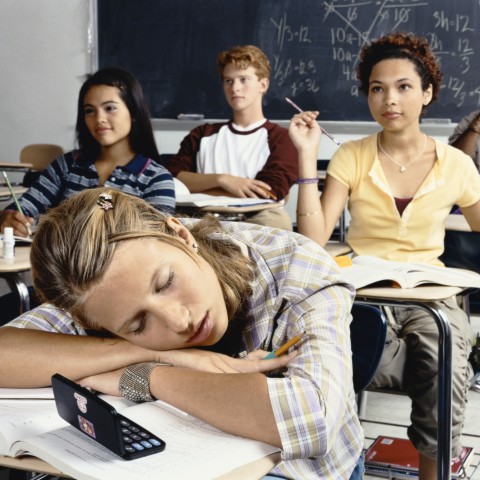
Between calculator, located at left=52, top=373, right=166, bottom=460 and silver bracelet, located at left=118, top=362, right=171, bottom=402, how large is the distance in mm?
153

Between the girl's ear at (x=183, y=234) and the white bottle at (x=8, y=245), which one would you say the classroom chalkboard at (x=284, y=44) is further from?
the girl's ear at (x=183, y=234)

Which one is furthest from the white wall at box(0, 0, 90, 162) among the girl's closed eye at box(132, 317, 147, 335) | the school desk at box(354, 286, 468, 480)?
the girl's closed eye at box(132, 317, 147, 335)

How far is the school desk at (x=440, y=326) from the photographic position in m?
1.86


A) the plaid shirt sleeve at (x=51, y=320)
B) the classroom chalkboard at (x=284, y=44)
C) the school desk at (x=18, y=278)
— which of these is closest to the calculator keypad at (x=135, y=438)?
the plaid shirt sleeve at (x=51, y=320)

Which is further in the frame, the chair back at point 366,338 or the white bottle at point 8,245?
the white bottle at point 8,245

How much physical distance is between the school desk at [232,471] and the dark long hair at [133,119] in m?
2.28

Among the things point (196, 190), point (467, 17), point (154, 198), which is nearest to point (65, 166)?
point (154, 198)

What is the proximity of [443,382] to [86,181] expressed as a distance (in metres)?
1.64

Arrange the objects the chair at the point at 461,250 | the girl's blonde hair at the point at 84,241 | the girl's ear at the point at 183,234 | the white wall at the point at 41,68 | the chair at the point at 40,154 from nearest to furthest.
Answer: the girl's blonde hair at the point at 84,241 → the girl's ear at the point at 183,234 → the chair at the point at 461,250 → the chair at the point at 40,154 → the white wall at the point at 41,68

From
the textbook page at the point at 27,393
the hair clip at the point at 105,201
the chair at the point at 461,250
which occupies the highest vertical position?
the hair clip at the point at 105,201

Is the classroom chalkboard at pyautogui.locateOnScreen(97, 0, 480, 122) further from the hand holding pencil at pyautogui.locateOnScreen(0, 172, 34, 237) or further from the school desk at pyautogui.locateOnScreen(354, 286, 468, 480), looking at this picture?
the school desk at pyautogui.locateOnScreen(354, 286, 468, 480)

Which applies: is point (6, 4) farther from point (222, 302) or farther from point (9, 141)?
point (222, 302)

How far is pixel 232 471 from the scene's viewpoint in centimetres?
85

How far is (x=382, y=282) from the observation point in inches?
78.0
